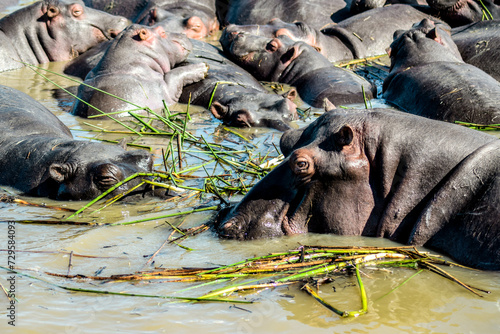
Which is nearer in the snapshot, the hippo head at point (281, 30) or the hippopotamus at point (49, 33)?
the hippo head at point (281, 30)

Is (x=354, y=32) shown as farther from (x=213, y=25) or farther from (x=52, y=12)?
(x=52, y=12)

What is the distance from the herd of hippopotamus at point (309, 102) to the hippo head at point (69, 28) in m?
0.02

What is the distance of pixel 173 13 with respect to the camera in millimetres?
11227

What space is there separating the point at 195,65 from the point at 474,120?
3444mm

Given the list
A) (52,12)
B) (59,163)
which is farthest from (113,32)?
(59,163)

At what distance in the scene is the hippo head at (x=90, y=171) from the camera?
196 inches

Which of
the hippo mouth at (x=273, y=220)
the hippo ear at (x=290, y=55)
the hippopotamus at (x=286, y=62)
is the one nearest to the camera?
the hippo mouth at (x=273, y=220)

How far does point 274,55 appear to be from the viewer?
898cm

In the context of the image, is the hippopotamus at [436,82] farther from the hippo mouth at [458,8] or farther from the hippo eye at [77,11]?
the hippo eye at [77,11]

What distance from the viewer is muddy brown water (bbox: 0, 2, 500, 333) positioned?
279cm

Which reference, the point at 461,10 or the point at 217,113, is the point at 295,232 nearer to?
the point at 217,113

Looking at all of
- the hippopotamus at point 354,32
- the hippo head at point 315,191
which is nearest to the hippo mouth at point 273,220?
the hippo head at point 315,191

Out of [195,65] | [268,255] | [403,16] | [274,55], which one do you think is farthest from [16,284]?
[403,16]

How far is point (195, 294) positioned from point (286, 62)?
20.3ft
